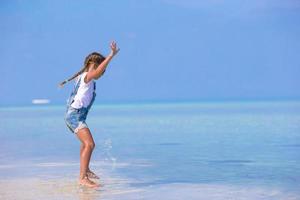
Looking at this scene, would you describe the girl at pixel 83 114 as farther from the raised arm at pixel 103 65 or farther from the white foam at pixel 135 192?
the white foam at pixel 135 192

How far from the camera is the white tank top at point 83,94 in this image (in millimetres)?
4848

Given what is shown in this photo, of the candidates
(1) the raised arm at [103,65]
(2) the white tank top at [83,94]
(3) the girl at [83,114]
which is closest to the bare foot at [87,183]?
(3) the girl at [83,114]

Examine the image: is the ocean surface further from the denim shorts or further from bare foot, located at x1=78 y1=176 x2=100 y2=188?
the denim shorts

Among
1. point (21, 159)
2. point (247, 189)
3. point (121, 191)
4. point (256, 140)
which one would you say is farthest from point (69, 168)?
point (256, 140)

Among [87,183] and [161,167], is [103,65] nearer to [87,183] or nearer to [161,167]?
[87,183]

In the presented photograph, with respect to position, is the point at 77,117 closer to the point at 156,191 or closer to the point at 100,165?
the point at 156,191

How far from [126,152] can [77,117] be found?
8.76 feet

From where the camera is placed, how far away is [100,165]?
625cm

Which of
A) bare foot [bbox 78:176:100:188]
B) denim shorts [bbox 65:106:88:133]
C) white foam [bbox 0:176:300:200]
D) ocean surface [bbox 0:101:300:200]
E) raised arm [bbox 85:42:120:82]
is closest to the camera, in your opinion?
white foam [bbox 0:176:300:200]

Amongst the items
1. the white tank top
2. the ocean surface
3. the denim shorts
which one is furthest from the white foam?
the white tank top

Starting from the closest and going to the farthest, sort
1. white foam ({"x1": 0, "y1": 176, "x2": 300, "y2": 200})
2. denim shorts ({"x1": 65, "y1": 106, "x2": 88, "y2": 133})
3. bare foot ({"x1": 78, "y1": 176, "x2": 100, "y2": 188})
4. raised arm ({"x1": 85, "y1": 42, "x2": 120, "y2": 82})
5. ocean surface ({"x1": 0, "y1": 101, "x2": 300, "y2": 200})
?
white foam ({"x1": 0, "y1": 176, "x2": 300, "y2": 200}), ocean surface ({"x1": 0, "y1": 101, "x2": 300, "y2": 200}), raised arm ({"x1": 85, "y1": 42, "x2": 120, "y2": 82}), bare foot ({"x1": 78, "y1": 176, "x2": 100, "y2": 188}), denim shorts ({"x1": 65, "y1": 106, "x2": 88, "y2": 133})

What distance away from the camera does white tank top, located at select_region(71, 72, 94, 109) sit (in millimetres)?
4848

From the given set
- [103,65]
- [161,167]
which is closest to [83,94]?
[103,65]

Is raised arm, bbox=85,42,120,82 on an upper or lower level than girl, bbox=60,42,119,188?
upper
